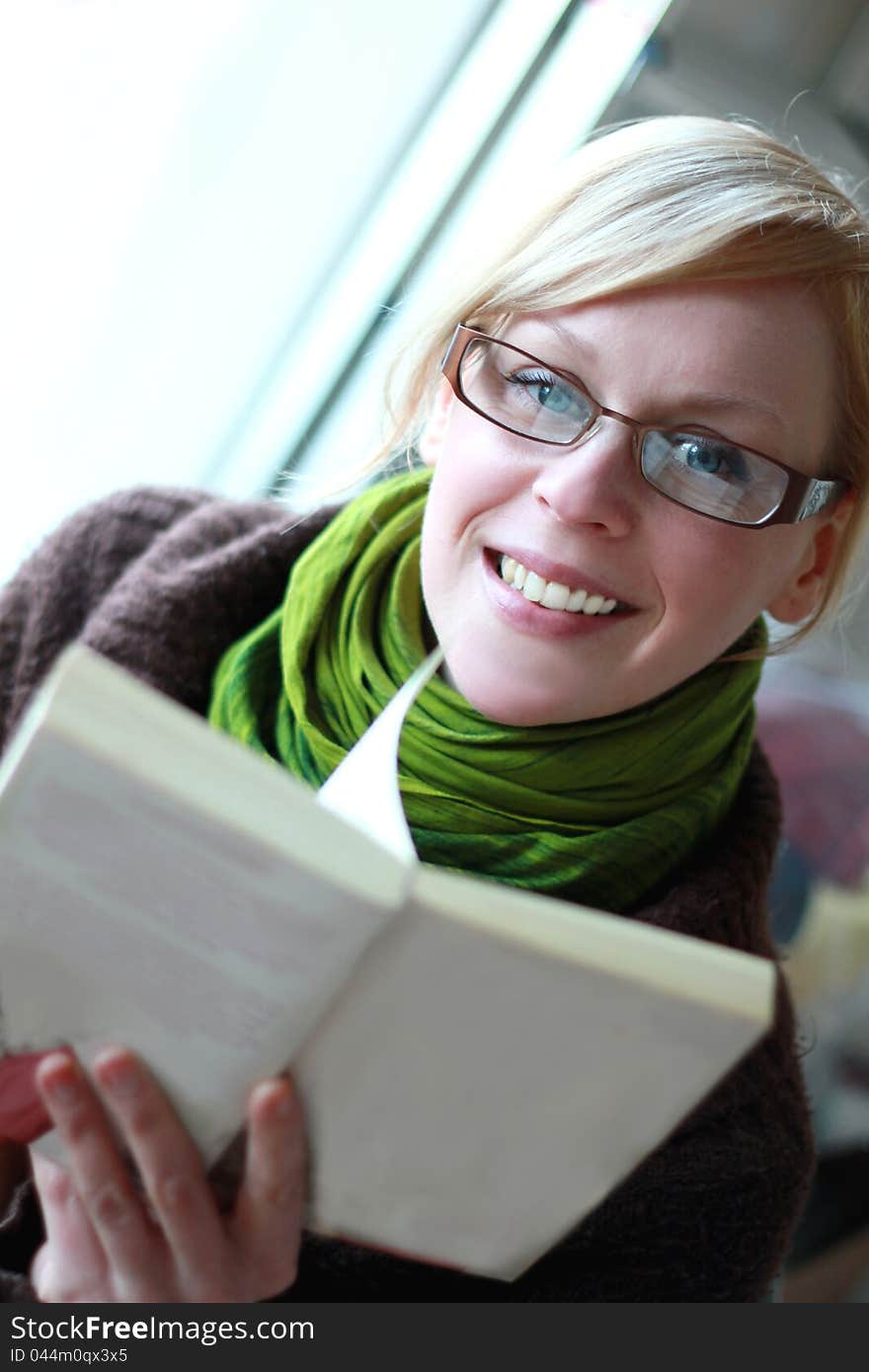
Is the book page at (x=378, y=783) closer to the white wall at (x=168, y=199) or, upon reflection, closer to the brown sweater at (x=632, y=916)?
the brown sweater at (x=632, y=916)

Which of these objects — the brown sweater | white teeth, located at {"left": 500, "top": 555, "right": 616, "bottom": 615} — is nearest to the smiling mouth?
white teeth, located at {"left": 500, "top": 555, "right": 616, "bottom": 615}

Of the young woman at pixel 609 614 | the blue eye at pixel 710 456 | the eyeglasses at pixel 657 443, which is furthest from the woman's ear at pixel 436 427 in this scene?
the blue eye at pixel 710 456

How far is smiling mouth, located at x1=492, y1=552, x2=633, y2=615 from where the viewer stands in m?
0.88

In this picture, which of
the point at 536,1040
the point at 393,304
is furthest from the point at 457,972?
the point at 393,304

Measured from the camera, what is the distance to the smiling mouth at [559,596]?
0.88 meters

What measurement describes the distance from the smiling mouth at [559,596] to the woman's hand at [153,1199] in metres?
0.38

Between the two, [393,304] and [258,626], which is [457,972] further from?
[393,304]

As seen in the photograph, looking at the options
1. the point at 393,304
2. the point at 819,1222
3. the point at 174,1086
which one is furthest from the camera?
the point at 819,1222

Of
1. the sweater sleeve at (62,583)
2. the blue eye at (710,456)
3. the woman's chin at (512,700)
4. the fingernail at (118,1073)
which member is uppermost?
the blue eye at (710,456)

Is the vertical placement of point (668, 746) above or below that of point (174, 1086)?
above

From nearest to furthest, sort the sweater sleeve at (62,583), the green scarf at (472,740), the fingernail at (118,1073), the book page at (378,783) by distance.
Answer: the fingernail at (118,1073) → the book page at (378,783) → the green scarf at (472,740) → the sweater sleeve at (62,583)

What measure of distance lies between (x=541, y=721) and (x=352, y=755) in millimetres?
137

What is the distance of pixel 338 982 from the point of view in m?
0.57

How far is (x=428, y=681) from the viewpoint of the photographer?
1.01 metres
